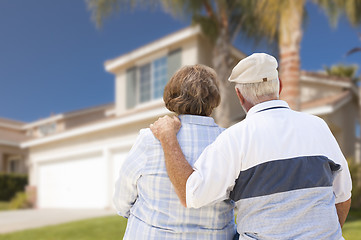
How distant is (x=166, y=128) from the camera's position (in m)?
1.76

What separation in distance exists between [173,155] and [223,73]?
9.51 metres

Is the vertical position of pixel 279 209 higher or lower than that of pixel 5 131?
lower

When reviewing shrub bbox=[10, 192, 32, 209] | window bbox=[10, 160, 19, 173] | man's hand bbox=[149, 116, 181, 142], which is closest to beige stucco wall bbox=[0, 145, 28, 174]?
window bbox=[10, 160, 19, 173]

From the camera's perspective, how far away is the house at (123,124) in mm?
12719

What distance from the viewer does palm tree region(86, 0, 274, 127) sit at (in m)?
10.9

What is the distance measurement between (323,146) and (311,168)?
0.14 metres

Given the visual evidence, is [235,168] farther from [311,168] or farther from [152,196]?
[152,196]

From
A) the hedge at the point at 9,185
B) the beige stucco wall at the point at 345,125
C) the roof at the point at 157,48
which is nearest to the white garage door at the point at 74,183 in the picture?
the roof at the point at 157,48

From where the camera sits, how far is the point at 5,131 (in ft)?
89.7

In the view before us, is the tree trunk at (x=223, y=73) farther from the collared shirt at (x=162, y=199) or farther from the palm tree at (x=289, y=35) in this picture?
the collared shirt at (x=162, y=199)

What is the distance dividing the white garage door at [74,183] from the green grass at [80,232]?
5376mm

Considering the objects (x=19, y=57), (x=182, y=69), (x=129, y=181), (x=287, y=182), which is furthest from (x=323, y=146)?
(x=19, y=57)

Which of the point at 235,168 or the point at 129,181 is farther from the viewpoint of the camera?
the point at 129,181

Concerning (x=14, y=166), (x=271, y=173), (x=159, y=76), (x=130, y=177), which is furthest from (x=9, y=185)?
(x=271, y=173)
